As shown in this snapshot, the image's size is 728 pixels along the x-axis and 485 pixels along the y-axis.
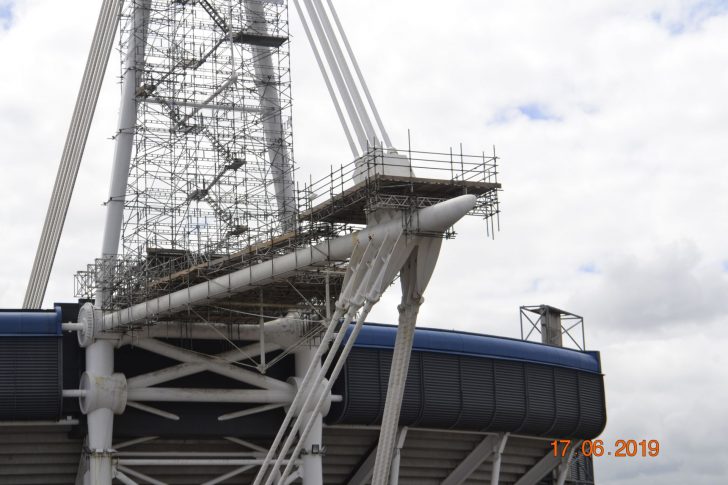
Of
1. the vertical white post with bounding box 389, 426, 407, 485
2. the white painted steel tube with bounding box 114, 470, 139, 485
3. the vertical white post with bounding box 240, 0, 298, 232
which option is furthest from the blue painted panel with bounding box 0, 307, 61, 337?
the vertical white post with bounding box 389, 426, 407, 485

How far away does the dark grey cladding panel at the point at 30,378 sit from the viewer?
61062 millimetres

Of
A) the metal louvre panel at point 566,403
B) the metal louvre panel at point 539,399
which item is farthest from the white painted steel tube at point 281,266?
the metal louvre panel at point 566,403

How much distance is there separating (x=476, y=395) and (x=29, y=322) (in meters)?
24.1

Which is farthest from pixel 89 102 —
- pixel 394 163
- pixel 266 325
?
pixel 394 163

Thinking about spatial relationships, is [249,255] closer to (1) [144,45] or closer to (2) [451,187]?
(2) [451,187]

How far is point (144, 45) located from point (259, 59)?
718 cm

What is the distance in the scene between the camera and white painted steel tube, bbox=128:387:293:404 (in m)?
61.9

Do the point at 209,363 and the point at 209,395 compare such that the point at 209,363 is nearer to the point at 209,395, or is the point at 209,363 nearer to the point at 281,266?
the point at 209,395

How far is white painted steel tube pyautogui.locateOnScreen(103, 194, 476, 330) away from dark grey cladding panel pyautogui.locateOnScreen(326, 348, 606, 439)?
1176 centimetres

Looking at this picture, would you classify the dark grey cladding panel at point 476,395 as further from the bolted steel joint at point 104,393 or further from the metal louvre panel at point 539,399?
the bolted steel joint at point 104,393

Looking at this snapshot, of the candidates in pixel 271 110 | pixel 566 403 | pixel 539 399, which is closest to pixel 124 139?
pixel 271 110

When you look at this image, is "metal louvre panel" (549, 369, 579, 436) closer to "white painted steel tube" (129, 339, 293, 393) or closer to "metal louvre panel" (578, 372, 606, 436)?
"metal louvre panel" (578, 372, 606, 436)

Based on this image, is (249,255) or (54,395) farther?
(54,395)

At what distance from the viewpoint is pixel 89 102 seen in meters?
74.8
